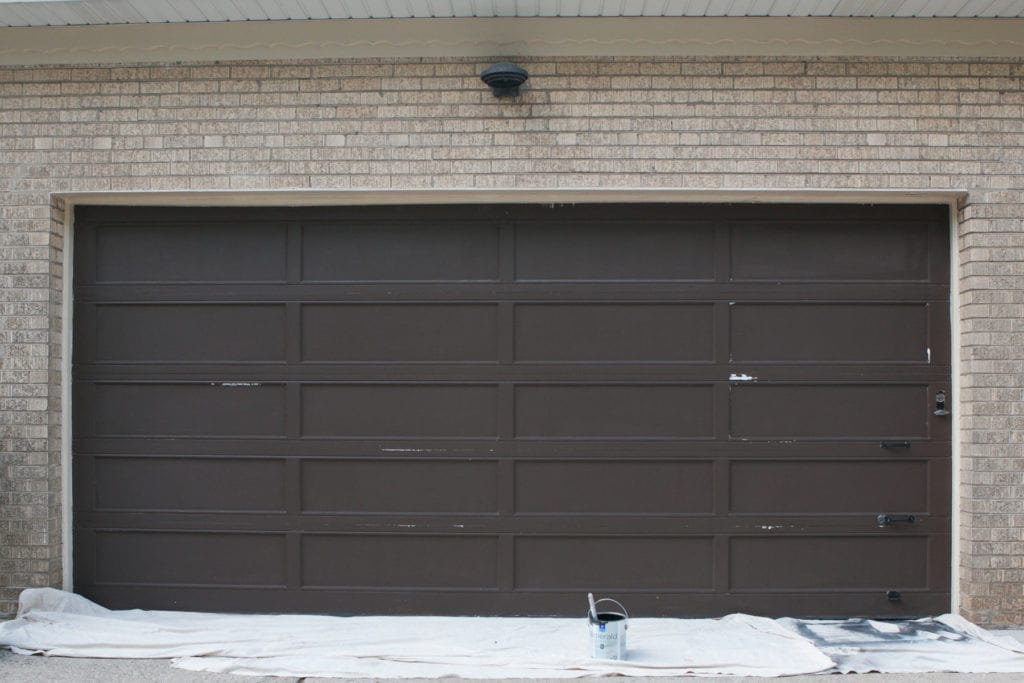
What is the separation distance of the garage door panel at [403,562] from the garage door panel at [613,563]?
0.74 ft

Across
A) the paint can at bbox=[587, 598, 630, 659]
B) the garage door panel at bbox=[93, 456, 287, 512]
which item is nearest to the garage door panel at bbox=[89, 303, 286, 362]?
the garage door panel at bbox=[93, 456, 287, 512]

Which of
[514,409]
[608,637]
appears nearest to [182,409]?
[514,409]

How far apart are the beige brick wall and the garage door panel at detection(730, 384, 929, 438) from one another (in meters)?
0.32

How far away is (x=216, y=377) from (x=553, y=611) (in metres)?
2.44

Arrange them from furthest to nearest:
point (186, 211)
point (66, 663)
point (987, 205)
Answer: point (186, 211), point (987, 205), point (66, 663)

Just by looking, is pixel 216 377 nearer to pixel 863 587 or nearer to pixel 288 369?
pixel 288 369

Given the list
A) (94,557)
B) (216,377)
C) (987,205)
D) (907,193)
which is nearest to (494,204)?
(216,377)

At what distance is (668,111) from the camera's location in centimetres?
532

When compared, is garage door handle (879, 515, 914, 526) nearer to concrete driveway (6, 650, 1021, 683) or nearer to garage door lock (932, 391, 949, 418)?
garage door lock (932, 391, 949, 418)

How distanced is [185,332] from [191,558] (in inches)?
53.4

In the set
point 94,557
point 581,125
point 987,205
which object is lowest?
point 94,557

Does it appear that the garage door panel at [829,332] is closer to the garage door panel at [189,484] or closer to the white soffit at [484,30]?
the white soffit at [484,30]

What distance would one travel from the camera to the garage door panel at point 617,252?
5508 millimetres

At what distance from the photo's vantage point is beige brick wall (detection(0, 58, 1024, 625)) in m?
5.25
